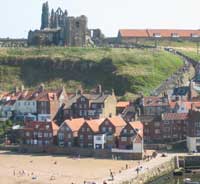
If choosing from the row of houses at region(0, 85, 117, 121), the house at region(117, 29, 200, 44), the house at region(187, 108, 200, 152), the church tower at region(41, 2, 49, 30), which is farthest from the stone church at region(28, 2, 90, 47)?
the house at region(187, 108, 200, 152)

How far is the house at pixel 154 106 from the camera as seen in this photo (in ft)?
264

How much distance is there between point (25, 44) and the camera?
13125 cm

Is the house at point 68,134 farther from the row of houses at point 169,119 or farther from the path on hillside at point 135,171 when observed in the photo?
the path on hillside at point 135,171

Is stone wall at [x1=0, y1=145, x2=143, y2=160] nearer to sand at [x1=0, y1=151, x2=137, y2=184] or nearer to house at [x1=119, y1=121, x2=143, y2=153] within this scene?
house at [x1=119, y1=121, x2=143, y2=153]

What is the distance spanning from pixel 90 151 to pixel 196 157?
1129 cm

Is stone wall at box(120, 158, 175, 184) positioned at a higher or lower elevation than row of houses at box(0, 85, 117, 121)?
lower

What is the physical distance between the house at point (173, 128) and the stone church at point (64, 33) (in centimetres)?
4774

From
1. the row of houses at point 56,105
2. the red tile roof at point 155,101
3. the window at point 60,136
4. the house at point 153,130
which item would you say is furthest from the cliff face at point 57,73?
the window at point 60,136

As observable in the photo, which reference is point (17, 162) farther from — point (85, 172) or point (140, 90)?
point (140, 90)

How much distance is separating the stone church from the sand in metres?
50.7

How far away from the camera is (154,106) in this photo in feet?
265

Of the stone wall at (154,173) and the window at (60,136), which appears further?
the window at (60,136)

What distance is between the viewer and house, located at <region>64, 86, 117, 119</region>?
81.4 metres

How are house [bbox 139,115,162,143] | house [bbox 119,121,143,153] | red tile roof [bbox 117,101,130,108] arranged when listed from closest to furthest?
house [bbox 119,121,143,153] < house [bbox 139,115,162,143] < red tile roof [bbox 117,101,130,108]
